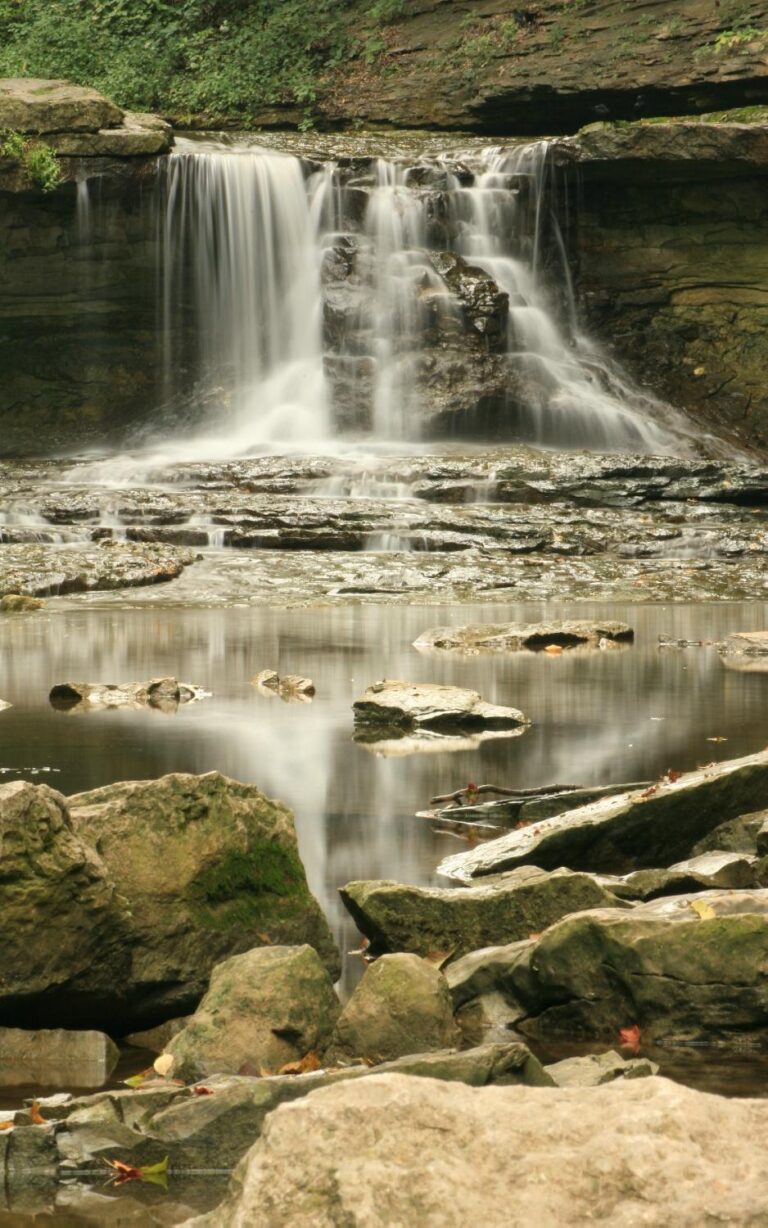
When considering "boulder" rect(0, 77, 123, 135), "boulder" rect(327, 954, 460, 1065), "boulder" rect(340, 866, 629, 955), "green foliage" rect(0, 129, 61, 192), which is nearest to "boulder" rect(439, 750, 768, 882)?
"boulder" rect(340, 866, 629, 955)

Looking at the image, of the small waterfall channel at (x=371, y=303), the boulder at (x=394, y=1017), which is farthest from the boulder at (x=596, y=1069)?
the small waterfall channel at (x=371, y=303)

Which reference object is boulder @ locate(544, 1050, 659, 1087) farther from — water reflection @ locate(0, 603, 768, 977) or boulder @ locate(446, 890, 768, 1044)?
water reflection @ locate(0, 603, 768, 977)

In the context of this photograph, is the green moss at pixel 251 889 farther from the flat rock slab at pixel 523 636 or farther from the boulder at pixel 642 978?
the flat rock slab at pixel 523 636

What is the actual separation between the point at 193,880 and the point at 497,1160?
2.19 meters

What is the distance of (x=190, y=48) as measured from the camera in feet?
111

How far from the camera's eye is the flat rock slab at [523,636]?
40.2ft

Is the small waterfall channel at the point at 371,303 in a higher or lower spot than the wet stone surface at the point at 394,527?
higher

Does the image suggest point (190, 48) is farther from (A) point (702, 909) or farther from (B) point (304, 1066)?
(B) point (304, 1066)

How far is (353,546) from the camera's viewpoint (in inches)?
752

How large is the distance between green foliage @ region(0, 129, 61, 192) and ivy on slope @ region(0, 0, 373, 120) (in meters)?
7.17

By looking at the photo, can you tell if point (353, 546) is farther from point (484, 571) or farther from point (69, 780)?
point (69, 780)

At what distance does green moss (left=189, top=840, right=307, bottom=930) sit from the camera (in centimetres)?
416

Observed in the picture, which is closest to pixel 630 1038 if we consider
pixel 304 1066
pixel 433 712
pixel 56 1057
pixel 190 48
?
pixel 304 1066

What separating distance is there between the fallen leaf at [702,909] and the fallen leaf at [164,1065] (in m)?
1.32
